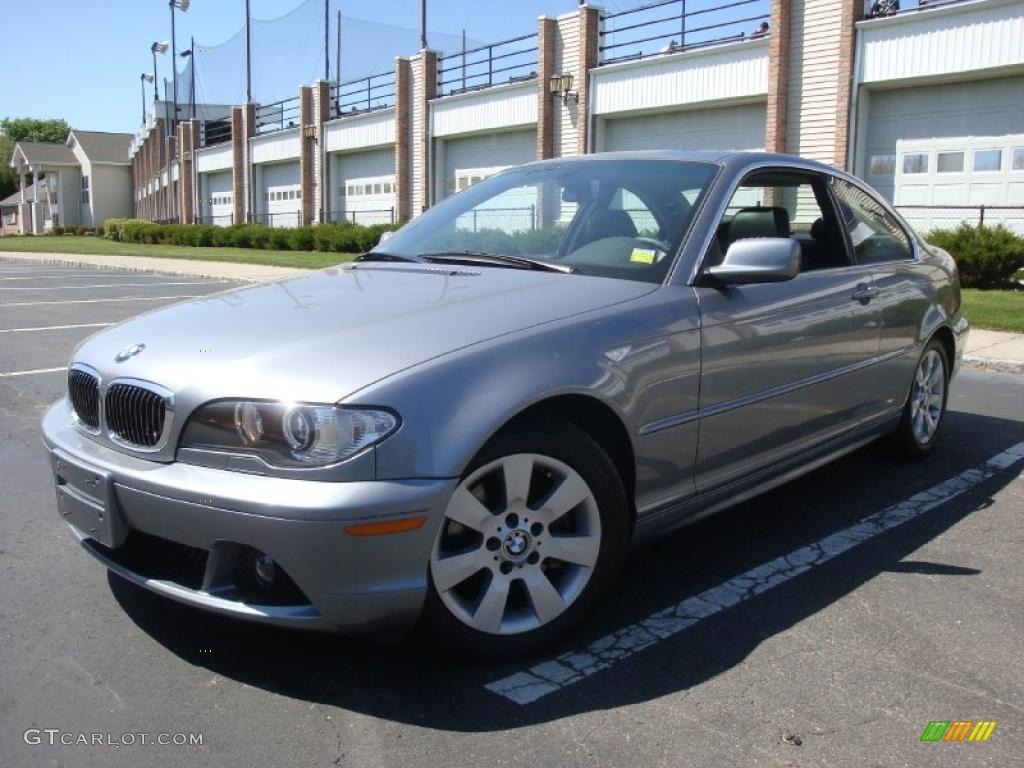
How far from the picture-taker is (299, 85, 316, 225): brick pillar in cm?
3931

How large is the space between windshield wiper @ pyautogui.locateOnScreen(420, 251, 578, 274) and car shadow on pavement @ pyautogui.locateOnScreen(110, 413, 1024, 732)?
4.06 feet

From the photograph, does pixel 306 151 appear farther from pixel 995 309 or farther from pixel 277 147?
pixel 995 309

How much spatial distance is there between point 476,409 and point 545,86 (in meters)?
25.5

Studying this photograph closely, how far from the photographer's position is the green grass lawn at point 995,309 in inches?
442

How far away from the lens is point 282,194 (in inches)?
1697

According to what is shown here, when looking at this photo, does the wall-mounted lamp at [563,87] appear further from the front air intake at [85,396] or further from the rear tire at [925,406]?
the front air intake at [85,396]

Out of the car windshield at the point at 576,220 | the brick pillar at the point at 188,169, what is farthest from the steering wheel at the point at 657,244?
the brick pillar at the point at 188,169

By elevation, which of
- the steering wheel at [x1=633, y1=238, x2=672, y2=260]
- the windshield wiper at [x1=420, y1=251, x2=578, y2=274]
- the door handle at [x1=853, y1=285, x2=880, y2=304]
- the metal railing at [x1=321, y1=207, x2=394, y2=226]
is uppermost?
the metal railing at [x1=321, y1=207, x2=394, y2=226]

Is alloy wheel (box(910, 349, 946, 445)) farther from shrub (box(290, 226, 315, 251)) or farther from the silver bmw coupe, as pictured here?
shrub (box(290, 226, 315, 251))

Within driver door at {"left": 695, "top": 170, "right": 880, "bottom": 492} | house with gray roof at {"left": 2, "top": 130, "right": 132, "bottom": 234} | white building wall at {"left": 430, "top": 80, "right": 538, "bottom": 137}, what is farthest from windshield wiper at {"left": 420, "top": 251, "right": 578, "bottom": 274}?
house with gray roof at {"left": 2, "top": 130, "right": 132, "bottom": 234}

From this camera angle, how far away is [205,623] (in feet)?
11.0

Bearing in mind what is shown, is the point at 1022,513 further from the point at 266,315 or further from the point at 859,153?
the point at 859,153

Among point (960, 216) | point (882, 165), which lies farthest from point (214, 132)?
point (960, 216)

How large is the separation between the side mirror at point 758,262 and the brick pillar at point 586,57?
22837 millimetres
